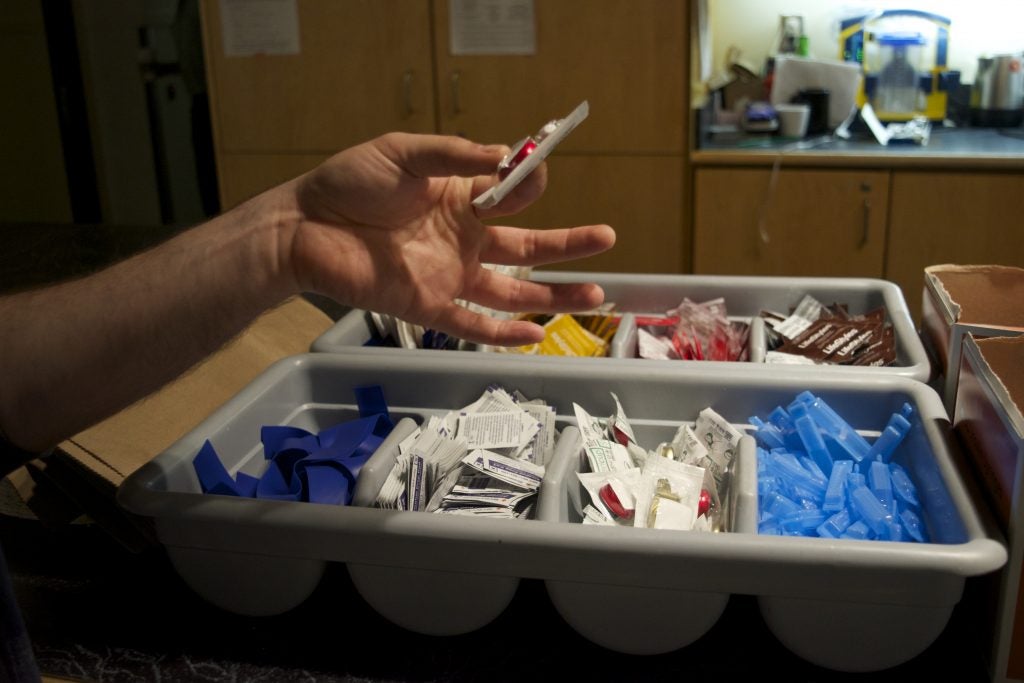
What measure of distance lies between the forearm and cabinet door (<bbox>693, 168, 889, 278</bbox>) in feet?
6.43

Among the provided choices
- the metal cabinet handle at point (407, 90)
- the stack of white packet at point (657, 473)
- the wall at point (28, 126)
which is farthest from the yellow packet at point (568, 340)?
the wall at point (28, 126)

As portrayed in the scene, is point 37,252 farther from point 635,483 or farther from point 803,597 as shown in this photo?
point 803,597

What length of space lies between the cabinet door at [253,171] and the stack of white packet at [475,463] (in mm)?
2100

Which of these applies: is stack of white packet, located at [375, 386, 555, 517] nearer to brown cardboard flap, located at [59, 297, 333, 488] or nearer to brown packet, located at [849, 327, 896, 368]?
brown cardboard flap, located at [59, 297, 333, 488]

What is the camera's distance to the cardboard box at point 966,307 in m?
0.85

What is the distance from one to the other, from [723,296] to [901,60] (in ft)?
5.96

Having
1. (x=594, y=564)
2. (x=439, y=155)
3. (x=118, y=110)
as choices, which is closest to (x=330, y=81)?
(x=118, y=110)

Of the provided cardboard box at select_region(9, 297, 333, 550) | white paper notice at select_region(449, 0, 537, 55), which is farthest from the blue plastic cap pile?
white paper notice at select_region(449, 0, 537, 55)

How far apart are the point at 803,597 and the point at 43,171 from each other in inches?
149

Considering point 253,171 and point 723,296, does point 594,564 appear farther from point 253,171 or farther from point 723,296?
point 253,171

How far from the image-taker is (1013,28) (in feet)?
8.95

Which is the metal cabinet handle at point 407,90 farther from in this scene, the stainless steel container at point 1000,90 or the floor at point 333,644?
the floor at point 333,644

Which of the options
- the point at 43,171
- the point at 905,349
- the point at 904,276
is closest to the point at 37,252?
the point at 905,349

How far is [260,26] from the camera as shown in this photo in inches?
109
